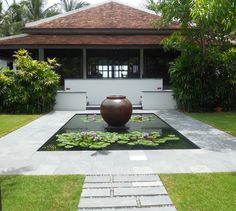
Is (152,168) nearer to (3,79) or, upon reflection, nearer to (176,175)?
(176,175)

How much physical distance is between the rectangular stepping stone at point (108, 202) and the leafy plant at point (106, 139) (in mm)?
3594

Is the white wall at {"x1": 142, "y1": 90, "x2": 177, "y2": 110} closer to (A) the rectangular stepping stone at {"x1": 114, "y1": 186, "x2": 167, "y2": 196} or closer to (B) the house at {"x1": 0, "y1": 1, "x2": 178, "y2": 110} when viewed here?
(B) the house at {"x1": 0, "y1": 1, "x2": 178, "y2": 110}

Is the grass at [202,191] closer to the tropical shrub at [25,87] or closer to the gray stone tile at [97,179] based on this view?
the gray stone tile at [97,179]

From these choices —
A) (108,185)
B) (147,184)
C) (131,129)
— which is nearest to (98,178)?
(108,185)

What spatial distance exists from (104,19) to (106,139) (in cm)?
1524

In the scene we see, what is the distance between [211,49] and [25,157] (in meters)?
11.1

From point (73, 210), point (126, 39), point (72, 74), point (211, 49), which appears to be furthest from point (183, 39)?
point (73, 210)

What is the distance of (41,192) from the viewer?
17.0 ft

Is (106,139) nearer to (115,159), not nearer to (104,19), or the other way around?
(115,159)

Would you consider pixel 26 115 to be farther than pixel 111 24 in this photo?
No

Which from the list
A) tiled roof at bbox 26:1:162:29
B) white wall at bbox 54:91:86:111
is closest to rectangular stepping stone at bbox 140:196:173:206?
white wall at bbox 54:91:86:111

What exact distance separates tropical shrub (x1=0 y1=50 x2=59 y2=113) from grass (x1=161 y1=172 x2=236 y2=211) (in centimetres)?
1099

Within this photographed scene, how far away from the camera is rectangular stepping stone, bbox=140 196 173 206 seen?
4.74 meters

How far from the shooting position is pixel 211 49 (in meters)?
15.9
